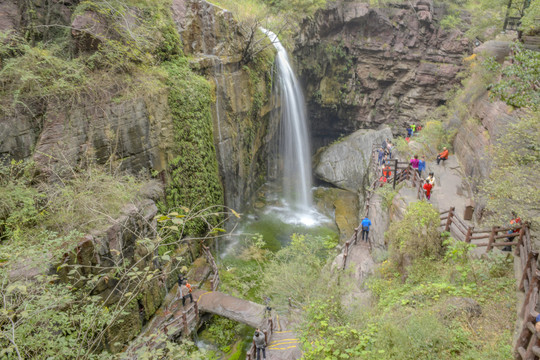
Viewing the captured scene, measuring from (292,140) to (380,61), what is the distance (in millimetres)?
11574

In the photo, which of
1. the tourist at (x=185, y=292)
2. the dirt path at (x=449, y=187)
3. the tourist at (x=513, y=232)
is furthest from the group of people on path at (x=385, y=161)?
the tourist at (x=185, y=292)

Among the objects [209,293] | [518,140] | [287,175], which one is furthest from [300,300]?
[287,175]

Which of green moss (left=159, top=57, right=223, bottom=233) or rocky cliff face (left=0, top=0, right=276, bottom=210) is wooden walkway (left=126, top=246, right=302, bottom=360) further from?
rocky cliff face (left=0, top=0, right=276, bottom=210)

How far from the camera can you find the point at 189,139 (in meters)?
13.1

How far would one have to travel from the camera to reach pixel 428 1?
2569 cm

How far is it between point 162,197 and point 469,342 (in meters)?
9.98

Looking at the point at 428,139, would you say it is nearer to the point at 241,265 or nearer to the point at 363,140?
the point at 363,140

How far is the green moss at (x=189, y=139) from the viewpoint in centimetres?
1234

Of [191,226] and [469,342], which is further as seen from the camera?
[191,226]

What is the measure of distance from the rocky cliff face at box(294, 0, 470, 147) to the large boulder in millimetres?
3606

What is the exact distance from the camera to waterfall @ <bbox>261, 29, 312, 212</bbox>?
20.8 meters

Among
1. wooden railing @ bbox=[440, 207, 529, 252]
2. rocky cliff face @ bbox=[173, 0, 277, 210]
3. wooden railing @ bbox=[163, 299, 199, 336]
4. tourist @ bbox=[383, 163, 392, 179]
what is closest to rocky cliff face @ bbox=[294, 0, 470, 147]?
rocky cliff face @ bbox=[173, 0, 277, 210]

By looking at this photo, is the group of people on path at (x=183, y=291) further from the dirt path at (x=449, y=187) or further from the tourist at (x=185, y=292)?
the dirt path at (x=449, y=187)

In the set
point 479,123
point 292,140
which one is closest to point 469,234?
point 479,123
